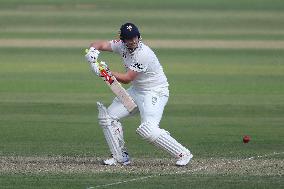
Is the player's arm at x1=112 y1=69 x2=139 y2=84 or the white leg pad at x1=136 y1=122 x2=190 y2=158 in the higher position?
the player's arm at x1=112 y1=69 x2=139 y2=84

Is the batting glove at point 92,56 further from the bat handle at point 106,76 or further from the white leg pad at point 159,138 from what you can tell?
the white leg pad at point 159,138

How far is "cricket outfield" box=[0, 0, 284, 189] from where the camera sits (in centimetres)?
1374

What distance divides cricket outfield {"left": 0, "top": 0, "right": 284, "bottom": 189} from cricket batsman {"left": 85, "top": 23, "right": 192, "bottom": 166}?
27 cm

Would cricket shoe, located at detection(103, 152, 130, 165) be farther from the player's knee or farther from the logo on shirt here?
the logo on shirt

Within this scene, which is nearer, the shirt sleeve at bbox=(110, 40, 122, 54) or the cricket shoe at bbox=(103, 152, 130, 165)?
the cricket shoe at bbox=(103, 152, 130, 165)

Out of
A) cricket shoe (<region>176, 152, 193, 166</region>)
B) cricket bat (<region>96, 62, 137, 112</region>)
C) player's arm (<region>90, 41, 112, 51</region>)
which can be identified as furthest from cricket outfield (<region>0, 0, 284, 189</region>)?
player's arm (<region>90, 41, 112, 51</region>)

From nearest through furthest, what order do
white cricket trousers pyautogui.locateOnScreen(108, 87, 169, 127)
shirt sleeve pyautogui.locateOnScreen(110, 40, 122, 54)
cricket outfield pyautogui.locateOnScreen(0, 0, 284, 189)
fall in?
cricket outfield pyautogui.locateOnScreen(0, 0, 284, 189) < white cricket trousers pyautogui.locateOnScreen(108, 87, 169, 127) < shirt sleeve pyautogui.locateOnScreen(110, 40, 122, 54)

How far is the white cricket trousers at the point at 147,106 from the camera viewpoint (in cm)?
1433

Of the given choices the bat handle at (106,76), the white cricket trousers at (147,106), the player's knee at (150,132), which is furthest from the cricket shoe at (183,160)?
the bat handle at (106,76)

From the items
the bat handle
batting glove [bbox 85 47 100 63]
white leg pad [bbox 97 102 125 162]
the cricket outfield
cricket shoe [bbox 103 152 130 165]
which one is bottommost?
the cricket outfield

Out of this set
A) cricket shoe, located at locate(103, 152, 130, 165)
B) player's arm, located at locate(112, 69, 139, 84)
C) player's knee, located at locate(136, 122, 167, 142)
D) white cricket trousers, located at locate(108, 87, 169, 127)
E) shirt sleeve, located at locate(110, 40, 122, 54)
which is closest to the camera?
player's knee, located at locate(136, 122, 167, 142)

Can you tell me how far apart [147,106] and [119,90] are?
0.39 m

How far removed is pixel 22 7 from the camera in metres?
58.8

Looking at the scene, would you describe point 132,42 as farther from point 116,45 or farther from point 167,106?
point 167,106
